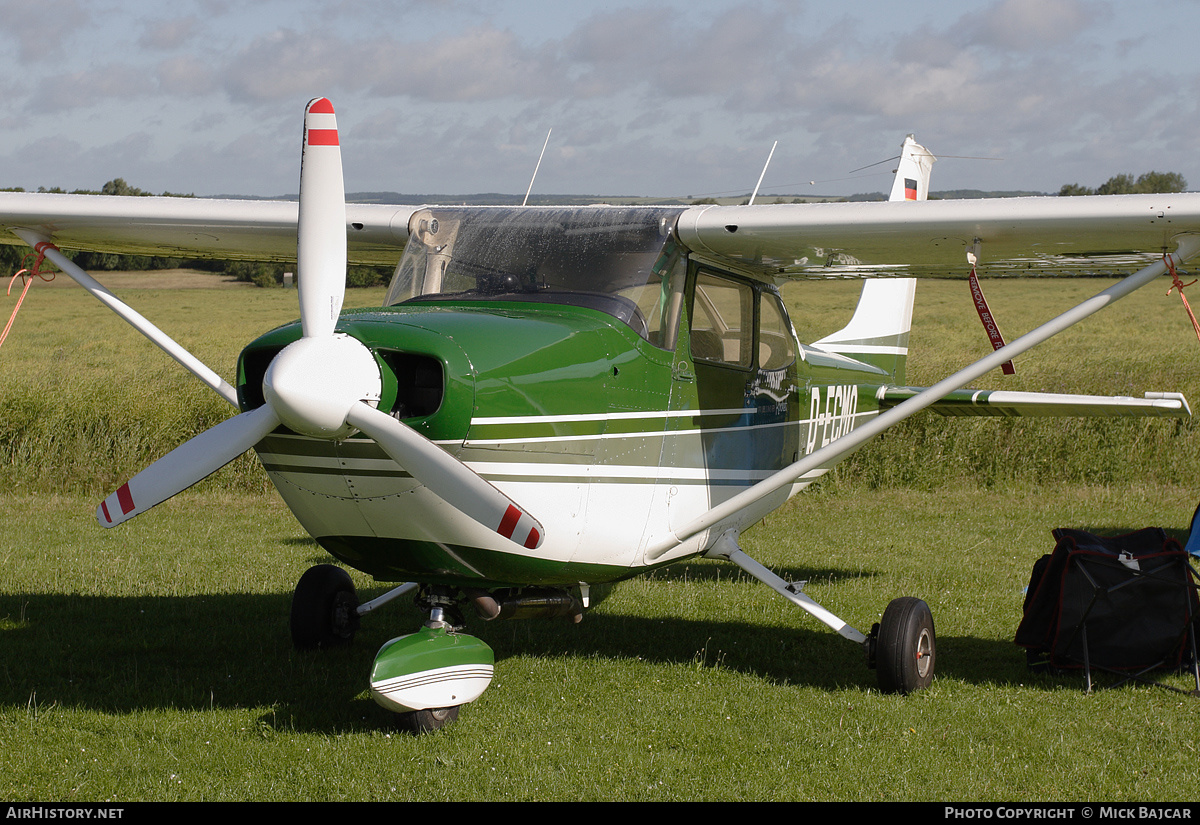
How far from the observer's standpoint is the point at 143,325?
598cm

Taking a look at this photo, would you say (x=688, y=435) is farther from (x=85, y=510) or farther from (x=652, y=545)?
(x=85, y=510)

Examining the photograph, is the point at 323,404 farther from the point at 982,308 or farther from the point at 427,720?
the point at 982,308

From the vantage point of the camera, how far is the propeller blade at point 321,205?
13.6ft

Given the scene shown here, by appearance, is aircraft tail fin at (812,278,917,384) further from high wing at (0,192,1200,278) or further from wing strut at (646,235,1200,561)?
wing strut at (646,235,1200,561)

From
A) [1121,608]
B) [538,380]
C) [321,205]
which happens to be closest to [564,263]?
[538,380]

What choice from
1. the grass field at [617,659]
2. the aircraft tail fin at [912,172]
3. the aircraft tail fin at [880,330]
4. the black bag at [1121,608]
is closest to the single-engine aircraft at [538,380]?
the grass field at [617,659]

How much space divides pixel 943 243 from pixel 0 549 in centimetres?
843

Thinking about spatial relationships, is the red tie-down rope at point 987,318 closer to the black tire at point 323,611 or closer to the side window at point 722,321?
the side window at point 722,321

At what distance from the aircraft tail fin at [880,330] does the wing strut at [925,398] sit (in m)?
3.15

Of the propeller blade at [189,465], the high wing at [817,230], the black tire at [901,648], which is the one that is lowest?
the black tire at [901,648]

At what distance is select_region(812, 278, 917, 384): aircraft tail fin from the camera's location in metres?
8.77

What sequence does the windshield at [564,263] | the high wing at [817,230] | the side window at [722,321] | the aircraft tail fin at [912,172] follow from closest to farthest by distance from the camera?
the high wing at [817,230] → the windshield at [564,263] → the side window at [722,321] → the aircraft tail fin at [912,172]

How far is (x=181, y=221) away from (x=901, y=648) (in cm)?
498

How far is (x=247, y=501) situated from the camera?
12359mm
